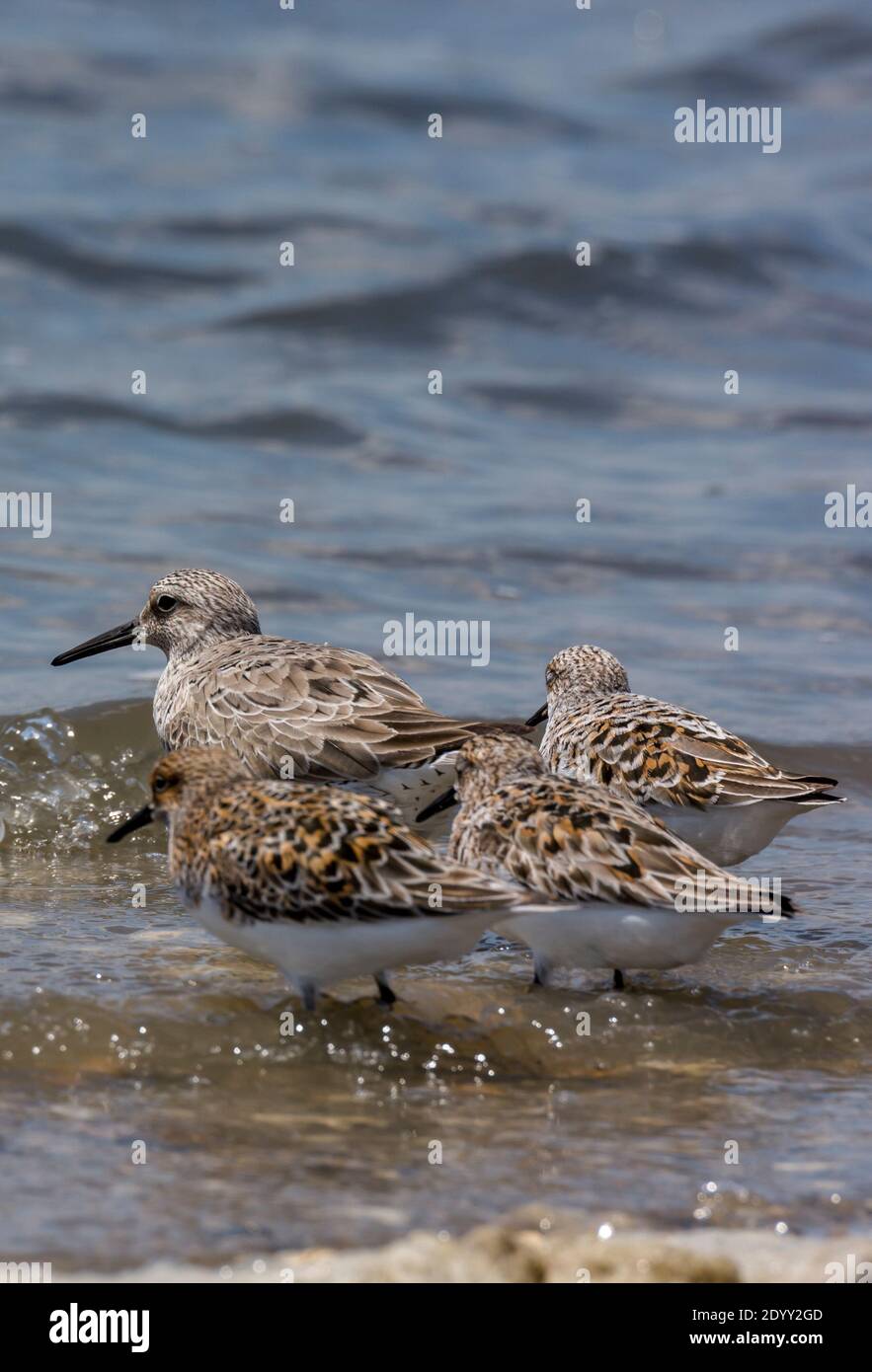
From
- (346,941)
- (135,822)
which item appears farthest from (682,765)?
(135,822)

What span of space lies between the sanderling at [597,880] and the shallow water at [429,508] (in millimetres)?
309

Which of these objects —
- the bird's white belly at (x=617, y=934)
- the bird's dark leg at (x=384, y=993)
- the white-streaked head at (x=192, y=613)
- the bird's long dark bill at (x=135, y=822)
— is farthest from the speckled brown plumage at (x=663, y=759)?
the white-streaked head at (x=192, y=613)

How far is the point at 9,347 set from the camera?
57.9 ft

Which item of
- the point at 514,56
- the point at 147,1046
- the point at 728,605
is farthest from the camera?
the point at 514,56

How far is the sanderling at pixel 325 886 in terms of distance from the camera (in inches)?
220

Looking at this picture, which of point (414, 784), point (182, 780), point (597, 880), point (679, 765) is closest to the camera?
point (597, 880)

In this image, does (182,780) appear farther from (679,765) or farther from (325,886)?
(679,765)

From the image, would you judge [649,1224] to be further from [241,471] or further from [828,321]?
[828,321]

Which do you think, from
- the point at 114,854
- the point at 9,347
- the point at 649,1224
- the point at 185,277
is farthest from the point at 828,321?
the point at 649,1224

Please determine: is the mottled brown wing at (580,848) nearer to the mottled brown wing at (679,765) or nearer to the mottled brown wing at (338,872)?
the mottled brown wing at (338,872)

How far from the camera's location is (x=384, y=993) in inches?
244

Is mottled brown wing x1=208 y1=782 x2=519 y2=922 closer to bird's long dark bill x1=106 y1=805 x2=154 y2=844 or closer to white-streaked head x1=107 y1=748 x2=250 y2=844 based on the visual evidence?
white-streaked head x1=107 y1=748 x2=250 y2=844

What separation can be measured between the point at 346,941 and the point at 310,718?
2.15 m

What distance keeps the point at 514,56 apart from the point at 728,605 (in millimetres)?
14443
